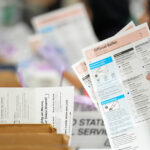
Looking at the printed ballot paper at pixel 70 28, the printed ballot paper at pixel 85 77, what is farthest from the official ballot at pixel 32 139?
the printed ballot paper at pixel 70 28

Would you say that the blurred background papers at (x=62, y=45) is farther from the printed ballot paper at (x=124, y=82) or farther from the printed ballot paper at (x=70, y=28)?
the printed ballot paper at (x=124, y=82)

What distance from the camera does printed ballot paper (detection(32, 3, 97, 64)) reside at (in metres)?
1.19

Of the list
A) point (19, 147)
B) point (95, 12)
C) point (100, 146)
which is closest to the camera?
point (19, 147)

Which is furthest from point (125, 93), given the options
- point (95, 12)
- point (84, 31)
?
point (95, 12)

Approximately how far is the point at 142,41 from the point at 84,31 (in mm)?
659

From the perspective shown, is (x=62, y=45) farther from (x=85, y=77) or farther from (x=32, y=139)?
(x=32, y=139)

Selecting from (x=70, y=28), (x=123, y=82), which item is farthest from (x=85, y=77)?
(x=70, y=28)

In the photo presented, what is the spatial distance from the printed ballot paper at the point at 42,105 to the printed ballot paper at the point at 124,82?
0.07m

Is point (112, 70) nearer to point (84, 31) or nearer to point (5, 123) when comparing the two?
point (5, 123)

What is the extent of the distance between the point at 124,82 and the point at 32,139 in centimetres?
23

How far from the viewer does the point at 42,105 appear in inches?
23.2

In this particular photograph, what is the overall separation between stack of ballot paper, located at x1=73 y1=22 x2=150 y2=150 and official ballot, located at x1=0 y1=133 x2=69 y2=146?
0.12 meters

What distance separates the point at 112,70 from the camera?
60 centimetres

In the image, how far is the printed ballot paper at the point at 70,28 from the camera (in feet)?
3.90
